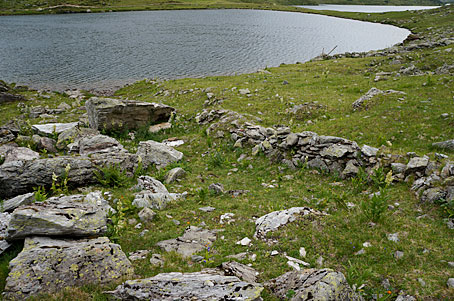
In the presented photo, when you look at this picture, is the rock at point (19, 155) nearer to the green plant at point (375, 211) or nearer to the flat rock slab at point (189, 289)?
the flat rock slab at point (189, 289)

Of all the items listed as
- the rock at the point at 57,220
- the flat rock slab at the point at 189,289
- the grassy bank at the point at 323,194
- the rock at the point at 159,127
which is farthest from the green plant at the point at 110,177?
the rock at the point at 159,127

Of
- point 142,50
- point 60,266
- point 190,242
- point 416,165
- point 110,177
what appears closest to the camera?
point 60,266

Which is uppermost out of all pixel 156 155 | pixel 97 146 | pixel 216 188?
pixel 97 146

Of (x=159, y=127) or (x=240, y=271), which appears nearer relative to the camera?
(x=240, y=271)

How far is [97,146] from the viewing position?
17656 millimetres

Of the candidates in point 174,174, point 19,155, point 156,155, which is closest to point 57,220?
point 174,174

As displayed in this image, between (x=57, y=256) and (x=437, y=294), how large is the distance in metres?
10.5

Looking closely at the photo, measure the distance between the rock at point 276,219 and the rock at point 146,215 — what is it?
14.9 feet

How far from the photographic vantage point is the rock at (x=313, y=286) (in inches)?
249

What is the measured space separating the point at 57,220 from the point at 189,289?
17.5ft

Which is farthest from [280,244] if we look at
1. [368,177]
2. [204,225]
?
[368,177]

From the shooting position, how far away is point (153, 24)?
116438mm

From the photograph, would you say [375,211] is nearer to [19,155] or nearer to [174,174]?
[174,174]

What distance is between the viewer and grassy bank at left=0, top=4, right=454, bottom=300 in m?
8.06
